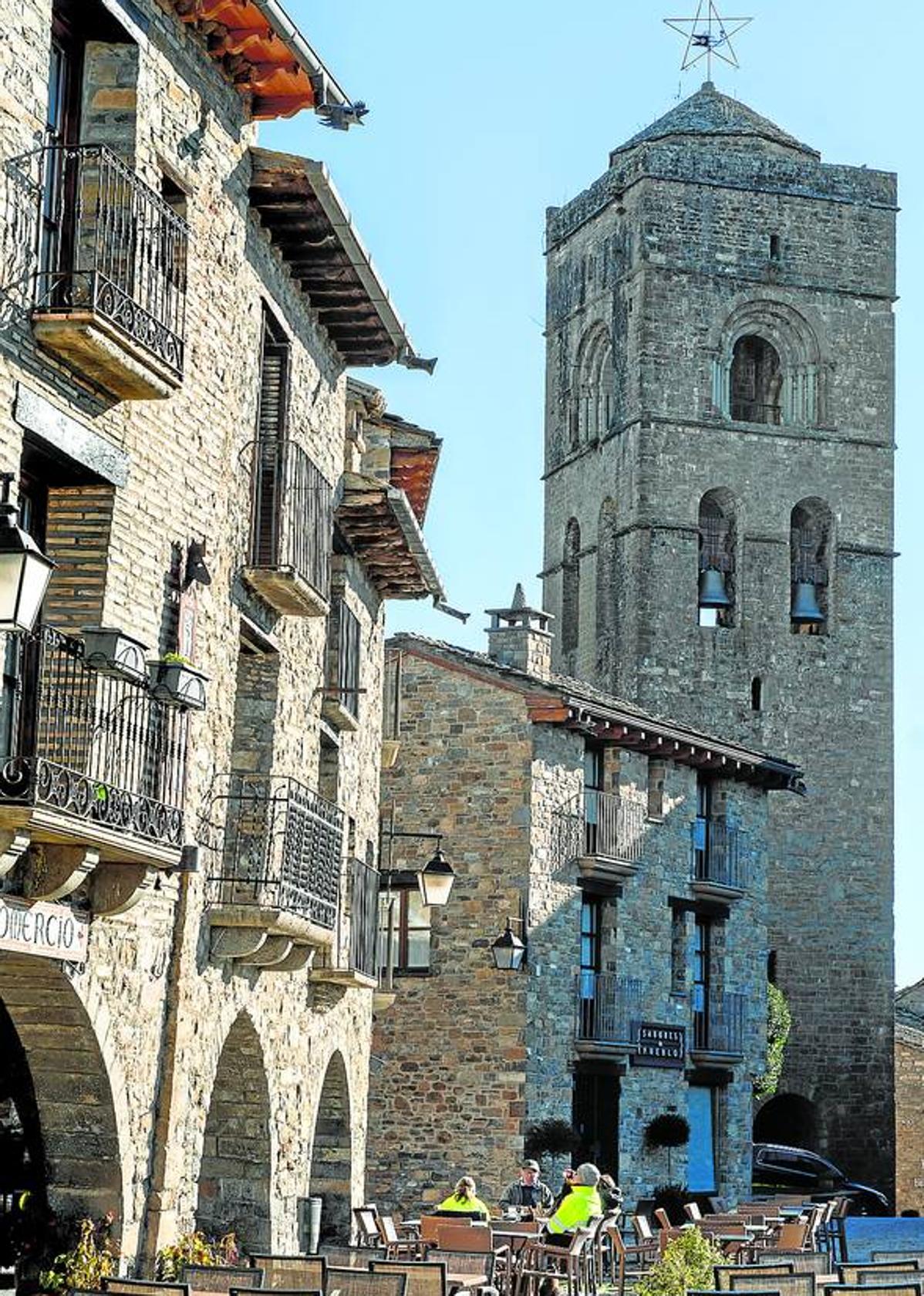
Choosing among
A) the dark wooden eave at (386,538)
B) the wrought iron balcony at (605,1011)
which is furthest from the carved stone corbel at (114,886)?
the wrought iron balcony at (605,1011)

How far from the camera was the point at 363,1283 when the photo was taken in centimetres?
1377

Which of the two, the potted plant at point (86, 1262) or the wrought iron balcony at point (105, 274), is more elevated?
the wrought iron balcony at point (105, 274)

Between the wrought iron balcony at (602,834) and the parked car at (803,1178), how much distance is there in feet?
30.5

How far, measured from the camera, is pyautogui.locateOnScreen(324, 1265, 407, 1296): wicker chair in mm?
13645

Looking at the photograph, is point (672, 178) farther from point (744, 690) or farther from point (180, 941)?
point (180, 941)

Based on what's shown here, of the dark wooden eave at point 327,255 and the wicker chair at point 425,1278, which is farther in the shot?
the dark wooden eave at point 327,255

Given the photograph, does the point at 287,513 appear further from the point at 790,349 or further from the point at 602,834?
the point at 790,349

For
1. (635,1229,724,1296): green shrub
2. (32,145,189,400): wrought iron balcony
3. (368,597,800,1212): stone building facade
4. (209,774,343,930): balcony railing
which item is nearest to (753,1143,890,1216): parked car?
(368,597,800,1212): stone building facade

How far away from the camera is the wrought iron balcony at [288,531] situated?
17.1 m

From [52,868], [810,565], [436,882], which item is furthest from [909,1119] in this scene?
[52,868]

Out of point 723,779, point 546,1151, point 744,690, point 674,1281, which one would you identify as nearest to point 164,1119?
point 674,1281

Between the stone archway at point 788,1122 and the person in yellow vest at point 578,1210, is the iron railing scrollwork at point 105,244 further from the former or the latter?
the stone archway at point 788,1122

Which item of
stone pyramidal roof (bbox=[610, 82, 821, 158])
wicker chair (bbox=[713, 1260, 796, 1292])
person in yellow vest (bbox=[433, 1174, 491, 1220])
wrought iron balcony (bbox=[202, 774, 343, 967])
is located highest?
stone pyramidal roof (bbox=[610, 82, 821, 158])

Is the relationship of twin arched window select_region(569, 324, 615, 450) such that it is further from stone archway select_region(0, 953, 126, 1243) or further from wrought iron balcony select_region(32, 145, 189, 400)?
stone archway select_region(0, 953, 126, 1243)
